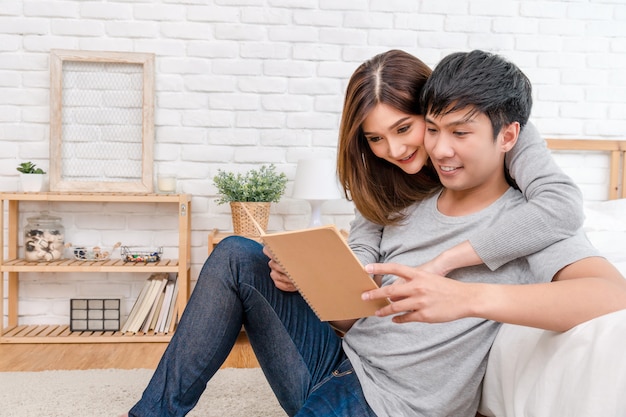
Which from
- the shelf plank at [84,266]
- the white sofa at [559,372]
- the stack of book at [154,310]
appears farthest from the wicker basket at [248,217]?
the white sofa at [559,372]

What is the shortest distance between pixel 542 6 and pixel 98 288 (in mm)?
2445

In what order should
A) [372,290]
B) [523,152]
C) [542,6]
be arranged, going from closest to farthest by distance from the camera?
1. [372,290]
2. [523,152]
3. [542,6]

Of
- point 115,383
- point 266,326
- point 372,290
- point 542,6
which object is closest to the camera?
point 372,290

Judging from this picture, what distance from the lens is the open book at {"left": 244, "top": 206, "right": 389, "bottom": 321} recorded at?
861mm

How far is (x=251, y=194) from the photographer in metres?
2.41

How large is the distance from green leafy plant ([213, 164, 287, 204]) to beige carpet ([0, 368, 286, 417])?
0.71 m

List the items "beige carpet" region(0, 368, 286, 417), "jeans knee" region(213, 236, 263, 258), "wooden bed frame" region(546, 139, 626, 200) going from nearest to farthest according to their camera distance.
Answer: "jeans knee" region(213, 236, 263, 258)
"beige carpet" region(0, 368, 286, 417)
"wooden bed frame" region(546, 139, 626, 200)

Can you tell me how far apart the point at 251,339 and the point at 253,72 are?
1671 mm

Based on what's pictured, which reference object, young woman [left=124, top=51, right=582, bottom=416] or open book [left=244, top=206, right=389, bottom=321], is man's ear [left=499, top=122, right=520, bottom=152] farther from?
open book [left=244, top=206, right=389, bottom=321]

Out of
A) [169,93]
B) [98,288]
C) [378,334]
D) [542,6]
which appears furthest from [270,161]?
[378,334]

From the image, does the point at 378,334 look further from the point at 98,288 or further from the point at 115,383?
the point at 98,288

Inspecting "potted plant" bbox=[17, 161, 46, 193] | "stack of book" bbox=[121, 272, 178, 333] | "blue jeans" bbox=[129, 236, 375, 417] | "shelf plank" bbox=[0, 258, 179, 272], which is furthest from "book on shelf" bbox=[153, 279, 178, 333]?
"blue jeans" bbox=[129, 236, 375, 417]

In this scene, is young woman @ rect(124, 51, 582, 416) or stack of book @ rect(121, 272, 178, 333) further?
stack of book @ rect(121, 272, 178, 333)

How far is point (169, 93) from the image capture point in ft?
8.54
